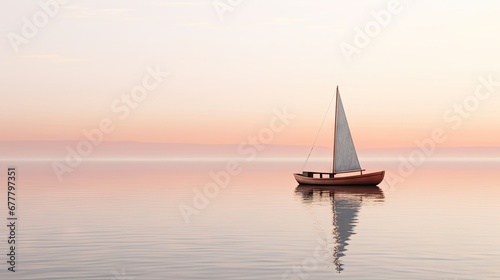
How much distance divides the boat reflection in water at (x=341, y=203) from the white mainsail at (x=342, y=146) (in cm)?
342

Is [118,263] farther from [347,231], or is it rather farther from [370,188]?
[370,188]

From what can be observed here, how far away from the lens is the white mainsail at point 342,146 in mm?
93938

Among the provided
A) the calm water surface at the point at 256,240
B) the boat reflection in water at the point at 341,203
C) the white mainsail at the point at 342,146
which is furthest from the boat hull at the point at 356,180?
the calm water surface at the point at 256,240

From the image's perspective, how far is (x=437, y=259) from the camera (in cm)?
3316

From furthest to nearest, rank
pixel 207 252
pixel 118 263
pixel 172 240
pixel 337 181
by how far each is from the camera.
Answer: pixel 337 181 → pixel 172 240 → pixel 207 252 → pixel 118 263

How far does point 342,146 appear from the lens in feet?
308

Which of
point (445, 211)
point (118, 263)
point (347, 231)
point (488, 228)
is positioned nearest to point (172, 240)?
point (118, 263)

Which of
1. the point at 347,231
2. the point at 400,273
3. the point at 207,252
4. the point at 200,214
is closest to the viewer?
the point at 400,273

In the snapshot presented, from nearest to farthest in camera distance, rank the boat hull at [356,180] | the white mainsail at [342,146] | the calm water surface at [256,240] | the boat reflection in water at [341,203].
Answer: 1. the calm water surface at [256,240]
2. the boat reflection in water at [341,203]
3. the white mainsail at [342,146]
4. the boat hull at [356,180]

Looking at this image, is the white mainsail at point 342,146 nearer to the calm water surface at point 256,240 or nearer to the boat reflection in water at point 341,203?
the boat reflection in water at point 341,203

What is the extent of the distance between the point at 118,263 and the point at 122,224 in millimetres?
17925

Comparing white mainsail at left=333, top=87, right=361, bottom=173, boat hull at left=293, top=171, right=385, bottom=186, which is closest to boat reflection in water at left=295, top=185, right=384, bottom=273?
boat hull at left=293, top=171, right=385, bottom=186

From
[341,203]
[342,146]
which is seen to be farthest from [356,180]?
[341,203]

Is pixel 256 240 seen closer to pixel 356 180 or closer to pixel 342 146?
pixel 342 146
